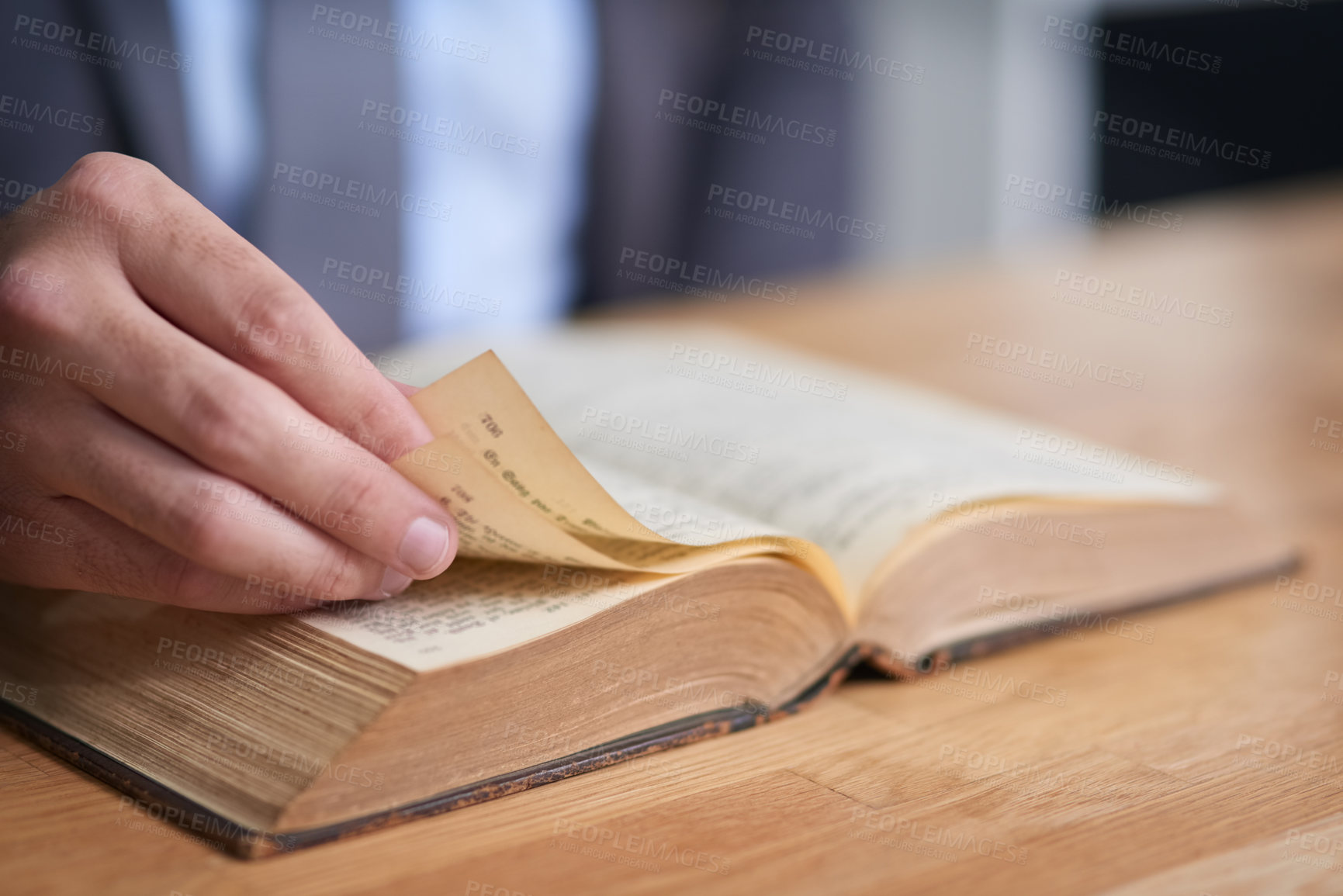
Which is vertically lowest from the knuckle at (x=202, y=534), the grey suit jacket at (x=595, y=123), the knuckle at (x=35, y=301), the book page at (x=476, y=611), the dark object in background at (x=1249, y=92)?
the book page at (x=476, y=611)

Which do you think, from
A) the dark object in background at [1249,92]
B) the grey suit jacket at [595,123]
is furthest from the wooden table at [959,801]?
the dark object in background at [1249,92]

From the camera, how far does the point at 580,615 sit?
47 centimetres

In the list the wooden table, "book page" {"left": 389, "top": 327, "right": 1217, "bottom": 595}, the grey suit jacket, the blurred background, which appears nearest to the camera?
the wooden table

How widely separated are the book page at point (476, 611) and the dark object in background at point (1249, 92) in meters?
3.18

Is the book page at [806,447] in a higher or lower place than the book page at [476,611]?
higher

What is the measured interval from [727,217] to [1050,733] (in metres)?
2.38

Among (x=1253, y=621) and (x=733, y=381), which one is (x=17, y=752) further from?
(x=1253, y=621)

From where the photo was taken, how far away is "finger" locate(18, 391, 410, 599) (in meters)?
0.43

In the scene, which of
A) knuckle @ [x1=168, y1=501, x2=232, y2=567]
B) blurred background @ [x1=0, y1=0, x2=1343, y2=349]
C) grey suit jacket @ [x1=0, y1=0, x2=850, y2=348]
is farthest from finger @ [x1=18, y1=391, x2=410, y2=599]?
blurred background @ [x1=0, y1=0, x2=1343, y2=349]

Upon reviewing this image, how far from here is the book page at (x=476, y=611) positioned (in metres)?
0.44

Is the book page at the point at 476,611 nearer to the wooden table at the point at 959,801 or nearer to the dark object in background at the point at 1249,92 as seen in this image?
the wooden table at the point at 959,801

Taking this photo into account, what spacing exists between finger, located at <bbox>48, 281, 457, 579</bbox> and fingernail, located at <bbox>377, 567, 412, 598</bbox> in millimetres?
24

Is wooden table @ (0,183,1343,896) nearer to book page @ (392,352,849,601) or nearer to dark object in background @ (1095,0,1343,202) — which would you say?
book page @ (392,352,849,601)

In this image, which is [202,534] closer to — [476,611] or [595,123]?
[476,611]
